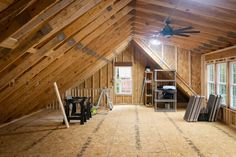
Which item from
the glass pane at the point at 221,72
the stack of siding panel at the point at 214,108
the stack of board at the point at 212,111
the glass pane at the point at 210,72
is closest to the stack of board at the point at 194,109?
the stack of board at the point at 212,111

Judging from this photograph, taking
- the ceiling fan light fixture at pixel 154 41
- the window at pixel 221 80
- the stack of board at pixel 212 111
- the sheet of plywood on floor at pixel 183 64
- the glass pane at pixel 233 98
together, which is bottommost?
the stack of board at pixel 212 111

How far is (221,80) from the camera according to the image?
8.49 metres

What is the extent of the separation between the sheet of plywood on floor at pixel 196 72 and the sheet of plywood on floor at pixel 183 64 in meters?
0.18

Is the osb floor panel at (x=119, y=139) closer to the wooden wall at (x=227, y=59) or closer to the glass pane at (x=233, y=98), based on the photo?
the wooden wall at (x=227, y=59)

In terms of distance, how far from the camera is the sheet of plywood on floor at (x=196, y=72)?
1012 cm

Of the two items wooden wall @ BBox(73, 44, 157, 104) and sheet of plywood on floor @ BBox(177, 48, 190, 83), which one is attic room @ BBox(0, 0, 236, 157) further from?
wooden wall @ BBox(73, 44, 157, 104)

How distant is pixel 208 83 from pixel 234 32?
409 centimetres

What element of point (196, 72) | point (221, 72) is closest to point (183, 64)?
point (196, 72)

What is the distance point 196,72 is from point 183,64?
1.80ft

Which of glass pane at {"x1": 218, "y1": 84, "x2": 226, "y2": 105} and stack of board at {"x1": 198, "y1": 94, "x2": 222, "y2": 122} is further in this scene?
glass pane at {"x1": 218, "y1": 84, "x2": 226, "y2": 105}

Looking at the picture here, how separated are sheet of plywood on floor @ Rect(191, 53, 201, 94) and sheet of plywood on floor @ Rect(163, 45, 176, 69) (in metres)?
0.68

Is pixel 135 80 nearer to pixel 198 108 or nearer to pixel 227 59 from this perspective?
pixel 198 108

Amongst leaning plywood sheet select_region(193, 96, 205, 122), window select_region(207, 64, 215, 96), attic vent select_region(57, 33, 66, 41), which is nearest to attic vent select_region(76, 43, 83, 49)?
attic vent select_region(57, 33, 66, 41)

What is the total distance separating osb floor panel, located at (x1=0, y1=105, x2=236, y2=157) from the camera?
4820 millimetres
